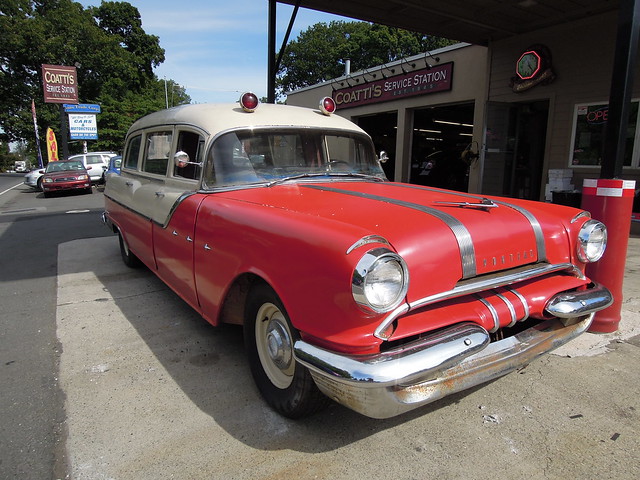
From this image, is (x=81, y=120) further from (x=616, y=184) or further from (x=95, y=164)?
(x=616, y=184)

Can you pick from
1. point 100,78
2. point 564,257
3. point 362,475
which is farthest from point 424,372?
point 100,78

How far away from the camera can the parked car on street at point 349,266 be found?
1777mm

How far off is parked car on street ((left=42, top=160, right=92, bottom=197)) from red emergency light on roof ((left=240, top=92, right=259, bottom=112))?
15.3 meters

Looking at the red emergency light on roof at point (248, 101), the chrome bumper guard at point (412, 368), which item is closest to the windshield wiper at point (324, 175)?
the red emergency light on roof at point (248, 101)

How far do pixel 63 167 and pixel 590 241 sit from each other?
18.8 meters

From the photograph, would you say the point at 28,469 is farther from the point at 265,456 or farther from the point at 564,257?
the point at 564,257

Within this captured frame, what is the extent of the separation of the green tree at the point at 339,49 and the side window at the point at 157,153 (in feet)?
121

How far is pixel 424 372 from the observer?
1731mm

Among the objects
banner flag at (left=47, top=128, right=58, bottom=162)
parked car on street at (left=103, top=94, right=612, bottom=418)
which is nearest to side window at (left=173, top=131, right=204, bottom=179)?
parked car on street at (left=103, top=94, right=612, bottom=418)

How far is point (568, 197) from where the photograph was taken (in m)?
7.64

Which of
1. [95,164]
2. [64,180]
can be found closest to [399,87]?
[64,180]

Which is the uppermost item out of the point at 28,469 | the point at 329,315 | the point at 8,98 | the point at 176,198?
the point at 8,98

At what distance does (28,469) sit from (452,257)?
2.26 meters

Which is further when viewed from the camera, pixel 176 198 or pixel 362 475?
pixel 176 198
